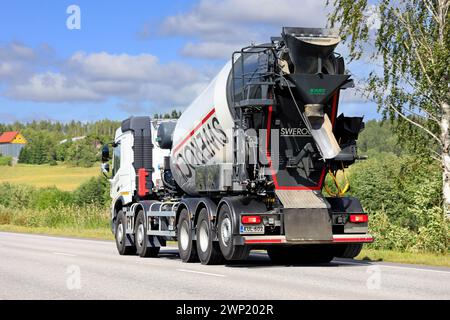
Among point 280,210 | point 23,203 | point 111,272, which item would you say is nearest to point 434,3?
point 280,210

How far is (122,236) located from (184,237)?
521 centimetres

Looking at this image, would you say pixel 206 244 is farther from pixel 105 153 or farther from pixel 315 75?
pixel 105 153

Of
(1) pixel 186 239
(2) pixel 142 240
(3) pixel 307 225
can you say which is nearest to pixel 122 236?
(2) pixel 142 240

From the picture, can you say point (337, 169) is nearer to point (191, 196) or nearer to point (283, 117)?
point (283, 117)

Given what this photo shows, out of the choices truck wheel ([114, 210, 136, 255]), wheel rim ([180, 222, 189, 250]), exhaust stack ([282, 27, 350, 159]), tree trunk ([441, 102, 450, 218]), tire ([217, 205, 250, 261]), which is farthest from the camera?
tree trunk ([441, 102, 450, 218])

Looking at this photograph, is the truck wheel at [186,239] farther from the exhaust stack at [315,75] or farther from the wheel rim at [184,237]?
the exhaust stack at [315,75]

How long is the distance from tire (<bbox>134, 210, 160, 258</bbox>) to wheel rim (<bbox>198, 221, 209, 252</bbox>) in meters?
4.21

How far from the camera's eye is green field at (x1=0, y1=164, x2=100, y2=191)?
138 m

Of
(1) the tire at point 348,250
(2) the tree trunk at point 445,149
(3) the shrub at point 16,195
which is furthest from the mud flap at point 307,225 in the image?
(3) the shrub at point 16,195

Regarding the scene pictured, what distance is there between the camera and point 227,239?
17516 mm

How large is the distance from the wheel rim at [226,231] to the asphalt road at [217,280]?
23.3 inches

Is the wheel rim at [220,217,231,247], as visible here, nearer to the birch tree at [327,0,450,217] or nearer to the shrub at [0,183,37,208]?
the birch tree at [327,0,450,217]

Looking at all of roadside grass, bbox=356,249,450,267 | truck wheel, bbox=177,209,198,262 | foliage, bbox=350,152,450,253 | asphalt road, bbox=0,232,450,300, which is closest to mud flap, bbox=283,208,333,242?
asphalt road, bbox=0,232,450,300
